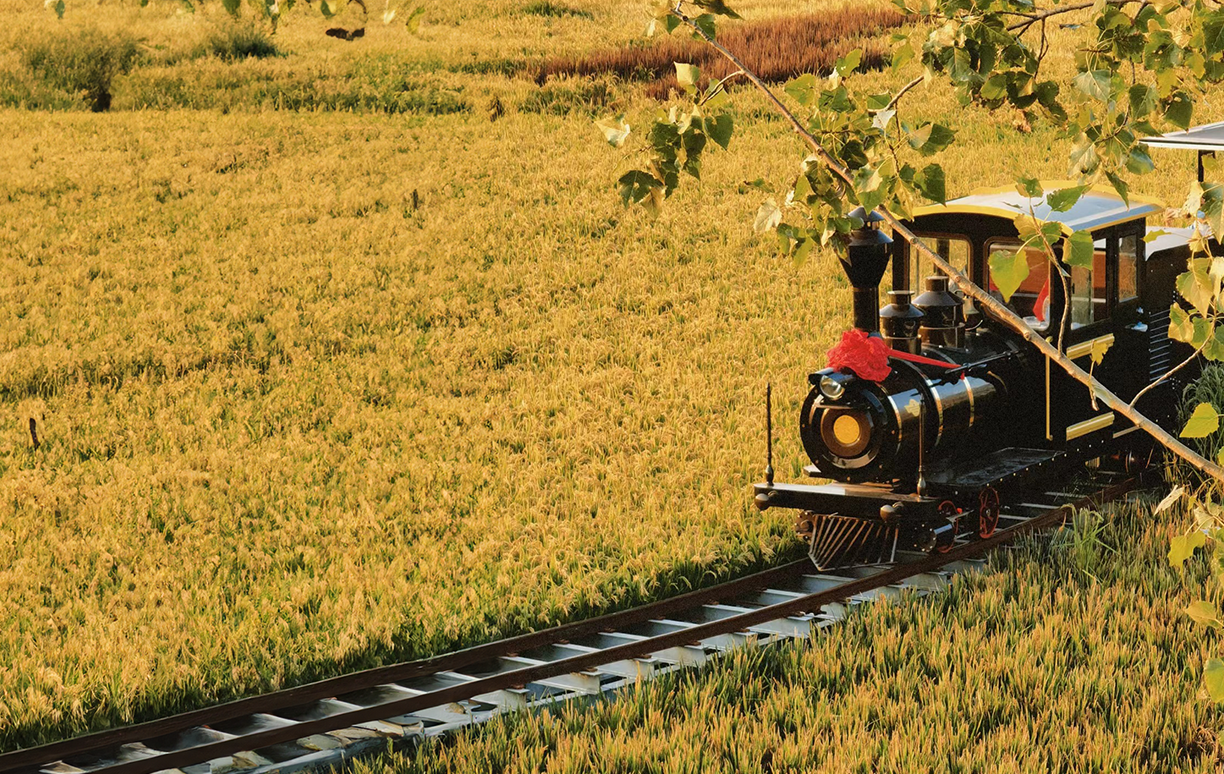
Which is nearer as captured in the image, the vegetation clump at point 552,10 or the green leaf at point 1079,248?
the green leaf at point 1079,248

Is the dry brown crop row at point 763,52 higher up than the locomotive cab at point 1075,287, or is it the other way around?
the dry brown crop row at point 763,52

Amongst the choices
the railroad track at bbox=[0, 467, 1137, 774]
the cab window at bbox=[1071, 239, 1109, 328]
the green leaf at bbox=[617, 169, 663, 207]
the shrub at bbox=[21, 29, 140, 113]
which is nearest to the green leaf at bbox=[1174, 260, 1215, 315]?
the green leaf at bbox=[617, 169, 663, 207]

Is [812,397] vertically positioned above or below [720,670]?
above

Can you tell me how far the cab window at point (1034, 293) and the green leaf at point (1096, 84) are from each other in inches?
225

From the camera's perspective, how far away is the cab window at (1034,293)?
9.05 metres

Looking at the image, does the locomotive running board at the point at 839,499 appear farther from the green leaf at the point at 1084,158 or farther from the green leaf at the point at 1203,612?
the green leaf at the point at 1203,612

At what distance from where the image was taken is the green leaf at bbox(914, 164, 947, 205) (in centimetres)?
381

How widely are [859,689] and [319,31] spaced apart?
30.8 m

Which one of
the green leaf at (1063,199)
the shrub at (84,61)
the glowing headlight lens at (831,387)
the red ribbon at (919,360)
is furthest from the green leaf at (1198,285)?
the shrub at (84,61)

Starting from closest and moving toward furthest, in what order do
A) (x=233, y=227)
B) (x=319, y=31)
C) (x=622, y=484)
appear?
(x=622, y=484), (x=233, y=227), (x=319, y=31)

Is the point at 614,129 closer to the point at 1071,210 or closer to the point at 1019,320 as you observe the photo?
the point at 1019,320

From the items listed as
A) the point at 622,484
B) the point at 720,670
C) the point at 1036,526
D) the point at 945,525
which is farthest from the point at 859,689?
the point at 622,484

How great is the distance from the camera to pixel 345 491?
431 inches

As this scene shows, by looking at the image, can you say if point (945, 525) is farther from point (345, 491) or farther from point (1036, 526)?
point (345, 491)
